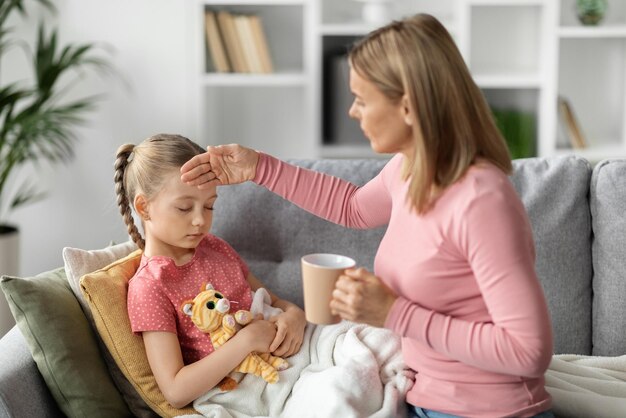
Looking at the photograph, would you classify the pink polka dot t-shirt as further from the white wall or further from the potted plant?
the white wall

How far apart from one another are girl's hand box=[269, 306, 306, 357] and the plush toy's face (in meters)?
0.14

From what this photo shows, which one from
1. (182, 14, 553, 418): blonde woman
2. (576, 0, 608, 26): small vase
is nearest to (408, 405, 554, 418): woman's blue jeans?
(182, 14, 553, 418): blonde woman

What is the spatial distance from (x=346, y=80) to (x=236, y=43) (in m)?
0.52

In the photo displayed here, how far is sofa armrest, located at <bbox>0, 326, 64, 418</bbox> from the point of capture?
1643mm

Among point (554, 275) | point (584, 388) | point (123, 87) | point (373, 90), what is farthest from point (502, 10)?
point (373, 90)

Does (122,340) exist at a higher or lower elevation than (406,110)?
lower

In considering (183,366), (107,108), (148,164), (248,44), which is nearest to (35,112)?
(107,108)

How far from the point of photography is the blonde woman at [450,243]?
1.34 m

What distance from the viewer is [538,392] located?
152cm

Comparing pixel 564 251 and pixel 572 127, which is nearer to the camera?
pixel 564 251

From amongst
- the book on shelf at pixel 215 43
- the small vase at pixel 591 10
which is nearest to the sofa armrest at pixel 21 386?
the book on shelf at pixel 215 43

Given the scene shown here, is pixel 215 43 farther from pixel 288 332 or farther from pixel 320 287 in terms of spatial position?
pixel 320 287

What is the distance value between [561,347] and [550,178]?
432 mm

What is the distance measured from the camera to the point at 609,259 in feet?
7.03
